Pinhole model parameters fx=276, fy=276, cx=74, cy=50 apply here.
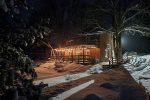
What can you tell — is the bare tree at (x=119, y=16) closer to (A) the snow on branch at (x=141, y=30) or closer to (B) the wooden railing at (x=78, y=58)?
(A) the snow on branch at (x=141, y=30)

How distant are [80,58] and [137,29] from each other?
29.8 feet

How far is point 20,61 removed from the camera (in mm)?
7320

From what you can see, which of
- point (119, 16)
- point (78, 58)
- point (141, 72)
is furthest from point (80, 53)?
point (141, 72)

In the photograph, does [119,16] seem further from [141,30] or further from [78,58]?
[78,58]

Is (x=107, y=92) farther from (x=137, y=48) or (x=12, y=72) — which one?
(x=137, y=48)

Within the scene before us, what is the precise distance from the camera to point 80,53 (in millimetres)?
42062

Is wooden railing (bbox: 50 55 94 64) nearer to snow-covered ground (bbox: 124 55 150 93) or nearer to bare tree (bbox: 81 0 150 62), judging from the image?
bare tree (bbox: 81 0 150 62)

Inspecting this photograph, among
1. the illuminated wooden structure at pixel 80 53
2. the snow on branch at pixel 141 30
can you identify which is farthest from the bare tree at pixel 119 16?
the illuminated wooden structure at pixel 80 53

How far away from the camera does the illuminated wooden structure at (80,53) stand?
39.4 m

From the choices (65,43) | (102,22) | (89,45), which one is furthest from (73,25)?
(102,22)

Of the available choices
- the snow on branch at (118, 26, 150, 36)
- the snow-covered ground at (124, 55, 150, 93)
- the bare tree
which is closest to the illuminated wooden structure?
the bare tree

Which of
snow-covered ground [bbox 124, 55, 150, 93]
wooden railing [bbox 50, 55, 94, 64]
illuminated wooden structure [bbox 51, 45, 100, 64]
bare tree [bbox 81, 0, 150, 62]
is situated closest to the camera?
snow-covered ground [bbox 124, 55, 150, 93]

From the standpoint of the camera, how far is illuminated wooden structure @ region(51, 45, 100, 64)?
39438 millimetres

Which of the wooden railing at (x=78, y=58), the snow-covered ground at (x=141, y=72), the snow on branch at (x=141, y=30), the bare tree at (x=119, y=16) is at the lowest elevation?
the snow-covered ground at (x=141, y=72)
